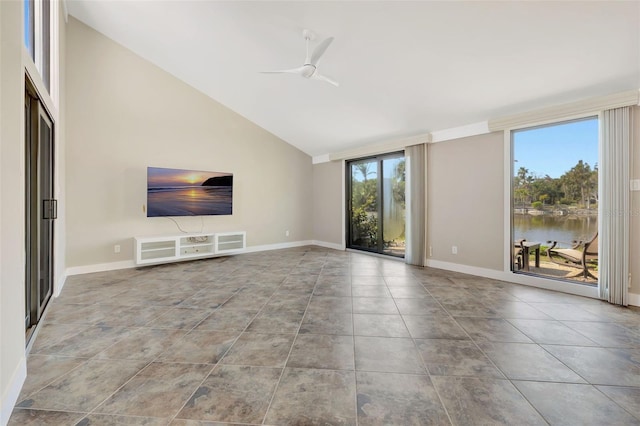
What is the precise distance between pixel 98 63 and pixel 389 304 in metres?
5.62

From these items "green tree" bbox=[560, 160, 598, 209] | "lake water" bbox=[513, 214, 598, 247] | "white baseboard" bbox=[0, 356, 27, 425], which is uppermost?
"green tree" bbox=[560, 160, 598, 209]

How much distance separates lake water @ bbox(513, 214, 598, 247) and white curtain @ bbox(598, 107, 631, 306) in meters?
0.25

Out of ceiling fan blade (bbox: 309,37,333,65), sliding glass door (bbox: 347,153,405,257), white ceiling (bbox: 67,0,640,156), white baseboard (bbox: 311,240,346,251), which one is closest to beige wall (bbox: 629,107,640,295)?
white ceiling (bbox: 67,0,640,156)

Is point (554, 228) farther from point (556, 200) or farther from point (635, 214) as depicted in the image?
point (635, 214)

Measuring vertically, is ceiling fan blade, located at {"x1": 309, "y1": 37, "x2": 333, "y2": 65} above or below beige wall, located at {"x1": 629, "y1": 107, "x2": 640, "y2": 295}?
above

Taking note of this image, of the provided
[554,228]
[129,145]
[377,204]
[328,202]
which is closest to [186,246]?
[129,145]

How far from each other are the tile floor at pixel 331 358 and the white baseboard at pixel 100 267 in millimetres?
955

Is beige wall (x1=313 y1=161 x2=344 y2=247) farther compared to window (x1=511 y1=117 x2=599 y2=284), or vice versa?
beige wall (x1=313 y1=161 x2=344 y2=247)

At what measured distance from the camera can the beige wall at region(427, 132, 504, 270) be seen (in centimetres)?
387

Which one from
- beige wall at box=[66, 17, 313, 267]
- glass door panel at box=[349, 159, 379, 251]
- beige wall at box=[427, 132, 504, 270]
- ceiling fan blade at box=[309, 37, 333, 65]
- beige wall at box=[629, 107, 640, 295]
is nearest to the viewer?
ceiling fan blade at box=[309, 37, 333, 65]

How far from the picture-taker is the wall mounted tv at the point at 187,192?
4.58 meters

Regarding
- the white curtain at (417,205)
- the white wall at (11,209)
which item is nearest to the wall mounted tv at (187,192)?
the white wall at (11,209)

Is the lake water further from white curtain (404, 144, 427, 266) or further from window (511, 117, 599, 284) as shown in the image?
white curtain (404, 144, 427, 266)

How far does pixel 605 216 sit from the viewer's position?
2.96 m
